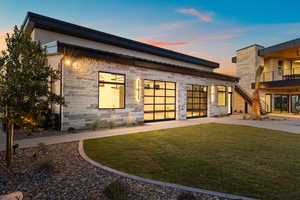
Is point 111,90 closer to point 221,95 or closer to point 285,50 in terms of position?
point 221,95

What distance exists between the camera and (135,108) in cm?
1116

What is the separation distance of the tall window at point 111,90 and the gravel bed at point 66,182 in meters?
5.59

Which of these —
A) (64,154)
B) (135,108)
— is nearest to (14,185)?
(64,154)

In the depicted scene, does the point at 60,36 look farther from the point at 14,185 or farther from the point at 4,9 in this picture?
the point at 14,185

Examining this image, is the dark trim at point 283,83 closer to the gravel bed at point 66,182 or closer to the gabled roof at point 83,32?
the gabled roof at point 83,32

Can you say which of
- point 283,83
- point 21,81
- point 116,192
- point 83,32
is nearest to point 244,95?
point 283,83

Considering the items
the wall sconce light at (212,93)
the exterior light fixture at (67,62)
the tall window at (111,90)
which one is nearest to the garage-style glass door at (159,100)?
the tall window at (111,90)

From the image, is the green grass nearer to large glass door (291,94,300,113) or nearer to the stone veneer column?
the stone veneer column

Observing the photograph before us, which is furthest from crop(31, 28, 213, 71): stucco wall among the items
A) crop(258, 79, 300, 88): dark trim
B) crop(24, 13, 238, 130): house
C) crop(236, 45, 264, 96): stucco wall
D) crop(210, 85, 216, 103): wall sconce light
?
crop(258, 79, 300, 88): dark trim

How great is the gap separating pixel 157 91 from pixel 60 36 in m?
7.47

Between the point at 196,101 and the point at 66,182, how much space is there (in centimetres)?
1396

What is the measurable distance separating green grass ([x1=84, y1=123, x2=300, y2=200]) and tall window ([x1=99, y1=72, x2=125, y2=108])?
12.7ft

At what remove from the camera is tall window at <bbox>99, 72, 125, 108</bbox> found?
9.82m

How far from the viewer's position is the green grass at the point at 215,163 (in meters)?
3.26
